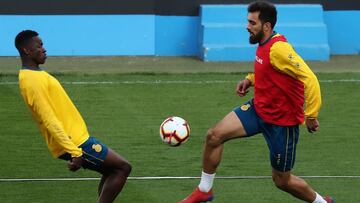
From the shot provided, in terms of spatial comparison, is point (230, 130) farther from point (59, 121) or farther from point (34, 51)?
point (34, 51)

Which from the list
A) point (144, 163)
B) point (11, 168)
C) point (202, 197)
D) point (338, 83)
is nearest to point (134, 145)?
point (144, 163)

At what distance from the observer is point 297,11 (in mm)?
21250

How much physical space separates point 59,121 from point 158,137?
5.25 metres

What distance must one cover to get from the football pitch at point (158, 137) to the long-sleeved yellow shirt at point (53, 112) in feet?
6.02

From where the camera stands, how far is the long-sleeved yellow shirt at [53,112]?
8.13m

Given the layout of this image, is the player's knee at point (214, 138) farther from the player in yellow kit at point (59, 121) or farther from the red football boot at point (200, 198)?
the player in yellow kit at point (59, 121)

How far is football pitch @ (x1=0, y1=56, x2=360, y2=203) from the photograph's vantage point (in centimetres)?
1056

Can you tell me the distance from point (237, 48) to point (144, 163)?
9.36m

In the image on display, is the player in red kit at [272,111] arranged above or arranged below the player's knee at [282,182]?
above

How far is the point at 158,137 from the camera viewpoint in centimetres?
1342

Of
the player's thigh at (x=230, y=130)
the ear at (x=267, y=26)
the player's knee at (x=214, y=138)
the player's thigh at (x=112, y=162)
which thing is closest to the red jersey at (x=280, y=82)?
the ear at (x=267, y=26)

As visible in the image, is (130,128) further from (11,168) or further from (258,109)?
(258,109)

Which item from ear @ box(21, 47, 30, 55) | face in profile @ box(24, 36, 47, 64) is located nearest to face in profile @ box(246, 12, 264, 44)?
face in profile @ box(24, 36, 47, 64)

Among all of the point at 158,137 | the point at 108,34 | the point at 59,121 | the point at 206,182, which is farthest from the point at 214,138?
the point at 108,34
